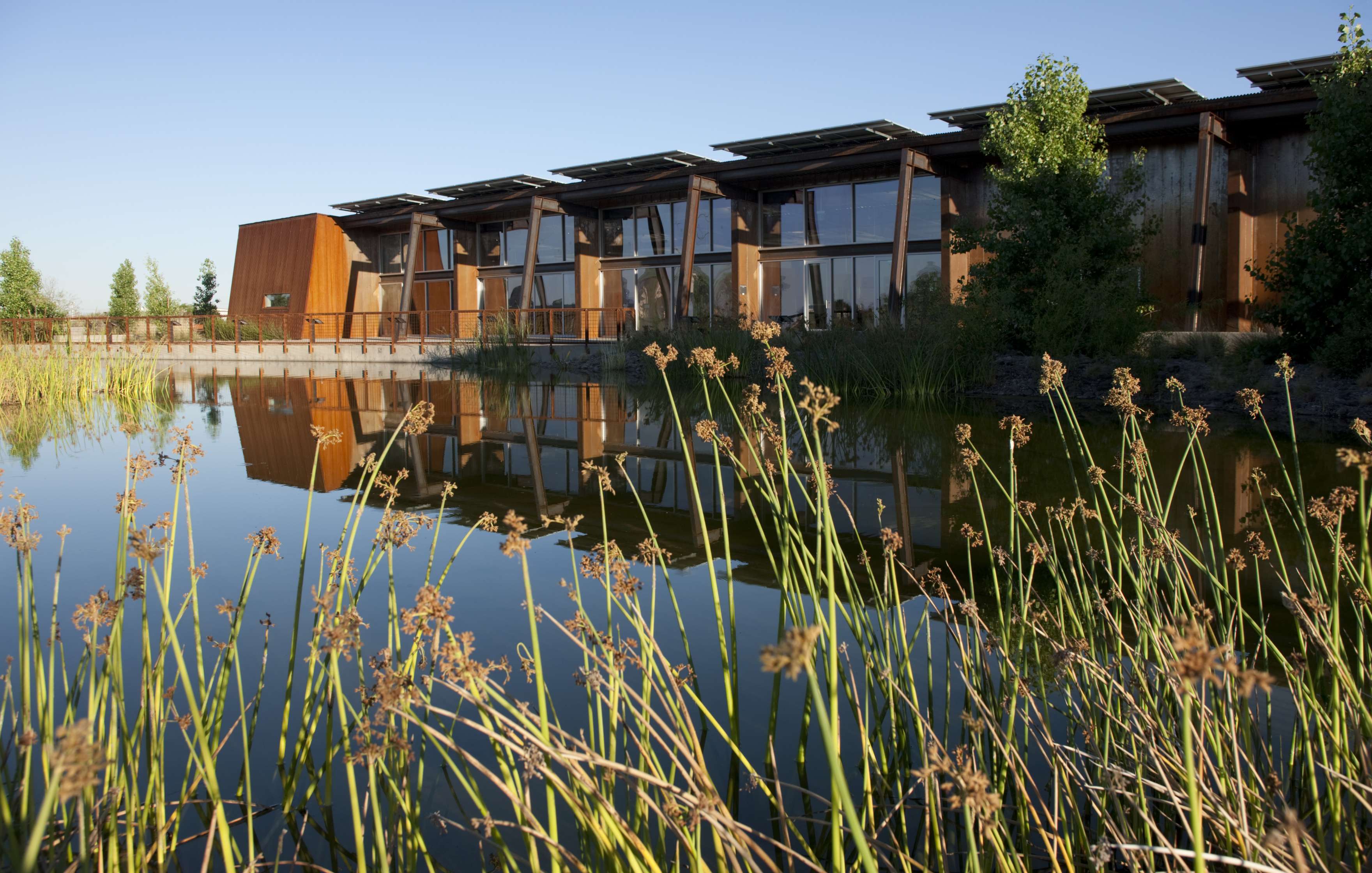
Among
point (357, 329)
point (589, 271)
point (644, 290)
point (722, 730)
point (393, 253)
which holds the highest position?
point (393, 253)

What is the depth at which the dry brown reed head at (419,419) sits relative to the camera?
168 centimetres

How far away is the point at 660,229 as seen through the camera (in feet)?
68.5

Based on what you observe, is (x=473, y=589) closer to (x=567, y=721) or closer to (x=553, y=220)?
(x=567, y=721)

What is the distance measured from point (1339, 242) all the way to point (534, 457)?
25.5 feet

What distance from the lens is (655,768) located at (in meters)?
1.23

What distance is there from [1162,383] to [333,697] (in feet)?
29.9

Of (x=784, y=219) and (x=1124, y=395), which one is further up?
(x=784, y=219)

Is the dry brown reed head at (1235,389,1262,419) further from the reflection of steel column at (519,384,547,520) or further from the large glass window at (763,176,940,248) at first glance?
the large glass window at (763,176,940,248)

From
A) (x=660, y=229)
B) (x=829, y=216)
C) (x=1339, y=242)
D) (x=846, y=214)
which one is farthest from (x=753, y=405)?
(x=660, y=229)

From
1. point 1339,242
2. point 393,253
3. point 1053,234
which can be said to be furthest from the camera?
point 393,253

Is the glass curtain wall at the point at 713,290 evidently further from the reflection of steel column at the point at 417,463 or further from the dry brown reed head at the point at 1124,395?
the dry brown reed head at the point at 1124,395

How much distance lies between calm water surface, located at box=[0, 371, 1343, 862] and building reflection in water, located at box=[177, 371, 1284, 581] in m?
0.02

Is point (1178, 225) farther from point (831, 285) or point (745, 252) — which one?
point (745, 252)

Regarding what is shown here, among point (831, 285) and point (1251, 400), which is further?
point (831, 285)
